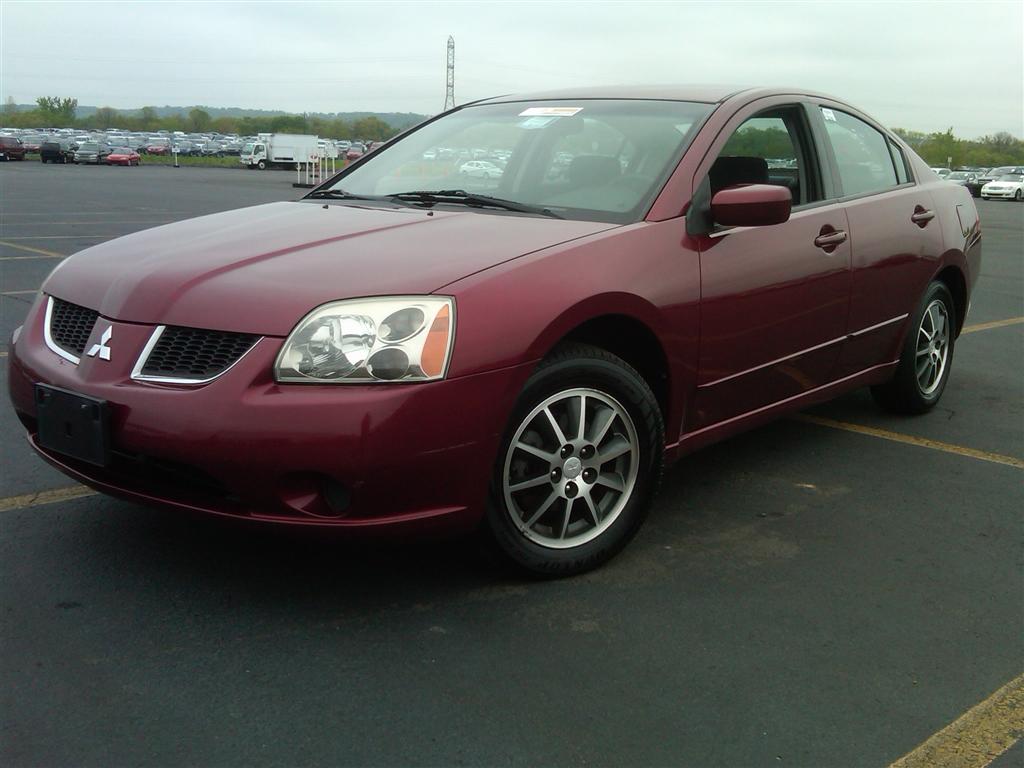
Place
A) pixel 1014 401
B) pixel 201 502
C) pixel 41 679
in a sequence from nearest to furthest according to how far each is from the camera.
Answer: pixel 41 679, pixel 201 502, pixel 1014 401

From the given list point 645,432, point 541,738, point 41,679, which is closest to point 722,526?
point 645,432

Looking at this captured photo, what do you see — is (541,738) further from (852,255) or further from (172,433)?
(852,255)

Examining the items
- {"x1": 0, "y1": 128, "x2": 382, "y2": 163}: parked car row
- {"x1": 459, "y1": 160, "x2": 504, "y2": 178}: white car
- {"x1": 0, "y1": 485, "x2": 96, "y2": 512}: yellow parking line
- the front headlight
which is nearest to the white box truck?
{"x1": 0, "y1": 128, "x2": 382, "y2": 163}: parked car row

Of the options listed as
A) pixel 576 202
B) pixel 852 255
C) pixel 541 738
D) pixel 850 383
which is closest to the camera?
pixel 541 738

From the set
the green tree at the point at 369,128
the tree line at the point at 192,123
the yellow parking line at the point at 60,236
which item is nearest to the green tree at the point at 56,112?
the tree line at the point at 192,123

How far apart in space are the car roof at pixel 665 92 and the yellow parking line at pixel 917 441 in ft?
5.25

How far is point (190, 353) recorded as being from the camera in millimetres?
2793

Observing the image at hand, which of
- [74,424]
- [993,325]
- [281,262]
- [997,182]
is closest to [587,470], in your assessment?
[281,262]

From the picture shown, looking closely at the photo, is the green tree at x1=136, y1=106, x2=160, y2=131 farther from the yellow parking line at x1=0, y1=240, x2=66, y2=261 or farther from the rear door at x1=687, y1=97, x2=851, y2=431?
the rear door at x1=687, y1=97, x2=851, y2=431

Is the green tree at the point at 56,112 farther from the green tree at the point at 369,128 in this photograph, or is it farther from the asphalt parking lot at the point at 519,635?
the asphalt parking lot at the point at 519,635

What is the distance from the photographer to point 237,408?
266 centimetres

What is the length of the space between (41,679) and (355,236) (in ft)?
5.11

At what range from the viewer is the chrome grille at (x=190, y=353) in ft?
9.01

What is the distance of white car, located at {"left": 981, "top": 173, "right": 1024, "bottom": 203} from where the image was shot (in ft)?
141
